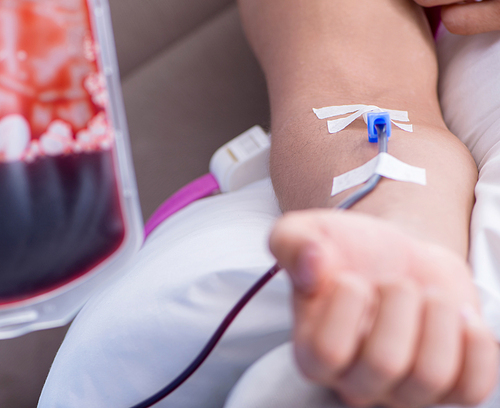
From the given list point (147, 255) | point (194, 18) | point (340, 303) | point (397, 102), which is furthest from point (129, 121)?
point (340, 303)

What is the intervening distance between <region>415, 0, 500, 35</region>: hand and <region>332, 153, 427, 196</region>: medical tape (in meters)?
0.30

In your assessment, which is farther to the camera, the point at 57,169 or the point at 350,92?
the point at 350,92

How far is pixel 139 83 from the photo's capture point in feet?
3.52

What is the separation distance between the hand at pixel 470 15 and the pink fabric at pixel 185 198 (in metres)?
0.46

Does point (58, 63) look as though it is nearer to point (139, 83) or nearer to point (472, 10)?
point (472, 10)

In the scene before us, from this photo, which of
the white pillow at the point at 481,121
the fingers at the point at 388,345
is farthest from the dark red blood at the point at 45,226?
the white pillow at the point at 481,121

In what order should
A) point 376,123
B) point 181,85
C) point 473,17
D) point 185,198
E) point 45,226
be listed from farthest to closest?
1. point 181,85
2. point 185,198
3. point 473,17
4. point 376,123
5. point 45,226

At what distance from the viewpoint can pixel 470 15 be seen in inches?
26.0

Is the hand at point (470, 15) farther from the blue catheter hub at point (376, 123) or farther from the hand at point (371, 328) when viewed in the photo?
the hand at point (371, 328)

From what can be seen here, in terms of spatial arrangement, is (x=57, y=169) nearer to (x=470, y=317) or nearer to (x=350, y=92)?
(x=470, y=317)

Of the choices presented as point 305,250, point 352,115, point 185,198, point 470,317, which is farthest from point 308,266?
point 185,198

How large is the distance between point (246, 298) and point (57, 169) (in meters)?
0.21

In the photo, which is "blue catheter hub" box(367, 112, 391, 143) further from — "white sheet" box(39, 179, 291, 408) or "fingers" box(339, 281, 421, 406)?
"fingers" box(339, 281, 421, 406)

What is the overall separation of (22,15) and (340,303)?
0.39 m
